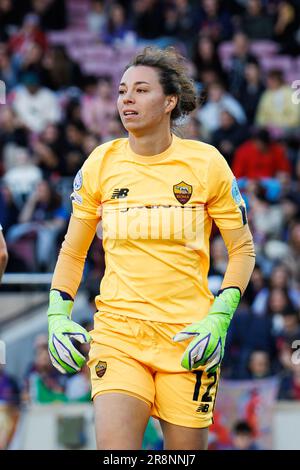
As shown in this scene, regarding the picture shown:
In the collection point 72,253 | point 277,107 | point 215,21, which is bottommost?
point 277,107

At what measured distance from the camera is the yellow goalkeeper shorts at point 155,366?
5992 millimetres

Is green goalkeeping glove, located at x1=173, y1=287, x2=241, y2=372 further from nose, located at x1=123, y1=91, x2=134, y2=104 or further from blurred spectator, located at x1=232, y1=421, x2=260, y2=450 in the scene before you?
blurred spectator, located at x1=232, y1=421, x2=260, y2=450

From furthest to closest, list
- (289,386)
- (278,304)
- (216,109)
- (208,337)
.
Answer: (216,109) < (278,304) < (289,386) < (208,337)

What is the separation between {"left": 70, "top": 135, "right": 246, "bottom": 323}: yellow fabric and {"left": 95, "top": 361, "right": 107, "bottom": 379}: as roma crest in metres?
0.28

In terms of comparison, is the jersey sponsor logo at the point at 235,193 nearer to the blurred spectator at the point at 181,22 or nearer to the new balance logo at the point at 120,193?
the new balance logo at the point at 120,193

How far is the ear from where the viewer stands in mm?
6332

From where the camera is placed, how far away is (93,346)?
6125 millimetres

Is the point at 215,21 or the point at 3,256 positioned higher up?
the point at 3,256

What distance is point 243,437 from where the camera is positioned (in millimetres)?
10414

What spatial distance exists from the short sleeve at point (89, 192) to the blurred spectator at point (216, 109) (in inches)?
342

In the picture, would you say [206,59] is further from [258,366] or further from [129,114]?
[129,114]

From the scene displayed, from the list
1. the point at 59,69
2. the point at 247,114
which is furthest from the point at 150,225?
the point at 59,69

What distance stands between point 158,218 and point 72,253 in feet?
1.73

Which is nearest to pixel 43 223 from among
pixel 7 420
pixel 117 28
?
pixel 7 420
